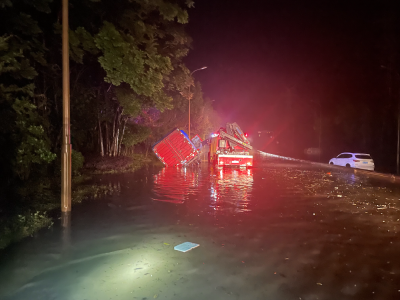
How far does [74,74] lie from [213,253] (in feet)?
47.7

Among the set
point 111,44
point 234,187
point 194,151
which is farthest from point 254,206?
point 194,151

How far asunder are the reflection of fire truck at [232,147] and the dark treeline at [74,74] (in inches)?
234

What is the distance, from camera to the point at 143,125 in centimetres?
2691

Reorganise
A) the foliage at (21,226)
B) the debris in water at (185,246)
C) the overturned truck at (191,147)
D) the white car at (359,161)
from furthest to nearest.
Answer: the white car at (359,161)
the overturned truck at (191,147)
the foliage at (21,226)
the debris in water at (185,246)

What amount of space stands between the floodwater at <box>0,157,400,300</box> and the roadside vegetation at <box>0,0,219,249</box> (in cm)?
142

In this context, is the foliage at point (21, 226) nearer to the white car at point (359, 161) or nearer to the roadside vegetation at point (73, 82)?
the roadside vegetation at point (73, 82)

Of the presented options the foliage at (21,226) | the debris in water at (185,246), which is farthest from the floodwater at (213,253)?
the foliage at (21,226)

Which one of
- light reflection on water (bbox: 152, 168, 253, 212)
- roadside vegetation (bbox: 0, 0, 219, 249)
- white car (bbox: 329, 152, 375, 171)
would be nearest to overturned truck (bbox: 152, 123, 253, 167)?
roadside vegetation (bbox: 0, 0, 219, 249)

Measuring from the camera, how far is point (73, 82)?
676 inches

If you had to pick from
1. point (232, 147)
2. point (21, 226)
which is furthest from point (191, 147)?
point (21, 226)

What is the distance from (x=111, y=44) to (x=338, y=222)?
10818 mm

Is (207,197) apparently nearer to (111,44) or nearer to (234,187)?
(234,187)

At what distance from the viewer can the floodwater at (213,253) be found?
4.53 meters

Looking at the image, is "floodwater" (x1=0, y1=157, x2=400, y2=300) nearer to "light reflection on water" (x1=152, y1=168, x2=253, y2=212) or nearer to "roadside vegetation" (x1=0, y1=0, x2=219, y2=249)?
"light reflection on water" (x1=152, y1=168, x2=253, y2=212)
